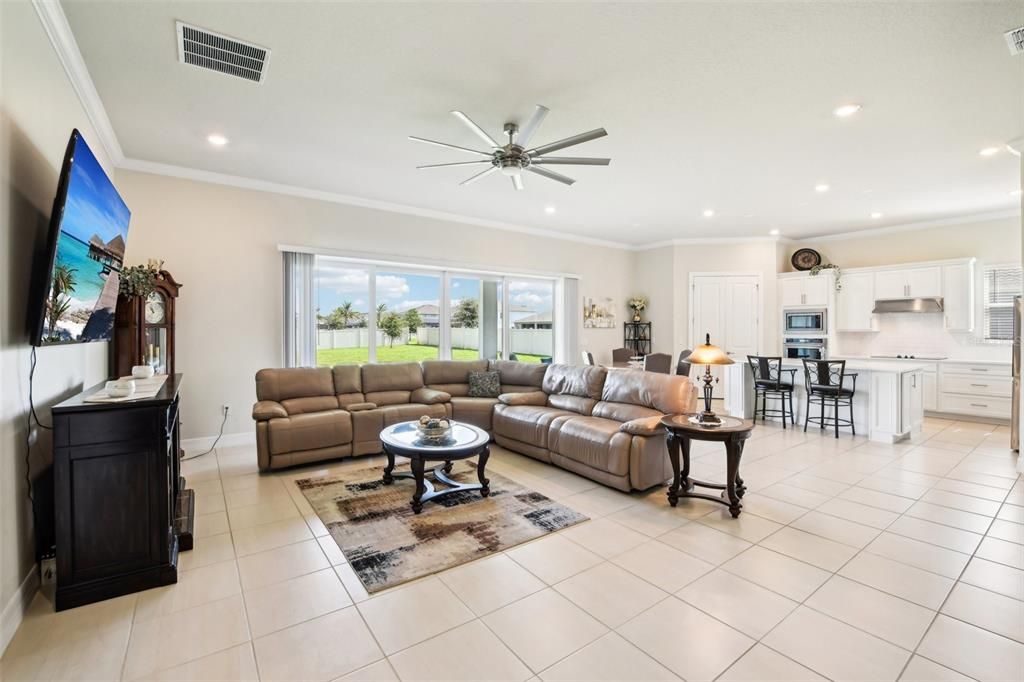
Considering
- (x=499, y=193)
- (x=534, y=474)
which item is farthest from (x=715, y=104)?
(x=534, y=474)

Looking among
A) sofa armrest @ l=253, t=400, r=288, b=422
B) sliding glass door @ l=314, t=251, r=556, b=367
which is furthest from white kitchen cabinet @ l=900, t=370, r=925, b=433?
sofa armrest @ l=253, t=400, r=288, b=422

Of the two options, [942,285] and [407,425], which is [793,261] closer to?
[942,285]

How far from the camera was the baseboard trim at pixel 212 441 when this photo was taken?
485 cm

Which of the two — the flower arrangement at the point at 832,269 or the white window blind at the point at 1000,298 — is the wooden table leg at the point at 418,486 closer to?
the flower arrangement at the point at 832,269

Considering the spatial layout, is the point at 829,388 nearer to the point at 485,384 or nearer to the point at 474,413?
the point at 485,384

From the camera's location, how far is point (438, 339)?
682 centimetres

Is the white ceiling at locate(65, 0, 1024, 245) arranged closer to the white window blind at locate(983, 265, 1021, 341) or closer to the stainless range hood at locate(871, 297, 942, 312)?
the white window blind at locate(983, 265, 1021, 341)

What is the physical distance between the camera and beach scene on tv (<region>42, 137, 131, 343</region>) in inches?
86.5

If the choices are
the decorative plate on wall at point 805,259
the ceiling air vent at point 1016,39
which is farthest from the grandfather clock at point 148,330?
the decorative plate on wall at point 805,259

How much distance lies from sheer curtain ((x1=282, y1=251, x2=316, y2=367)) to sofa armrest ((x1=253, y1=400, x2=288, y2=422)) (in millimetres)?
1040

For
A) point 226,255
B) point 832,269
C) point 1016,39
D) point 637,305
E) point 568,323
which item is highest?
point 1016,39

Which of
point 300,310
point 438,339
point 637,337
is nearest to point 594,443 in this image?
point 438,339

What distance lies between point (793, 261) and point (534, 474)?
7.17m

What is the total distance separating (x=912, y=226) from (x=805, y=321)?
83.2 inches
